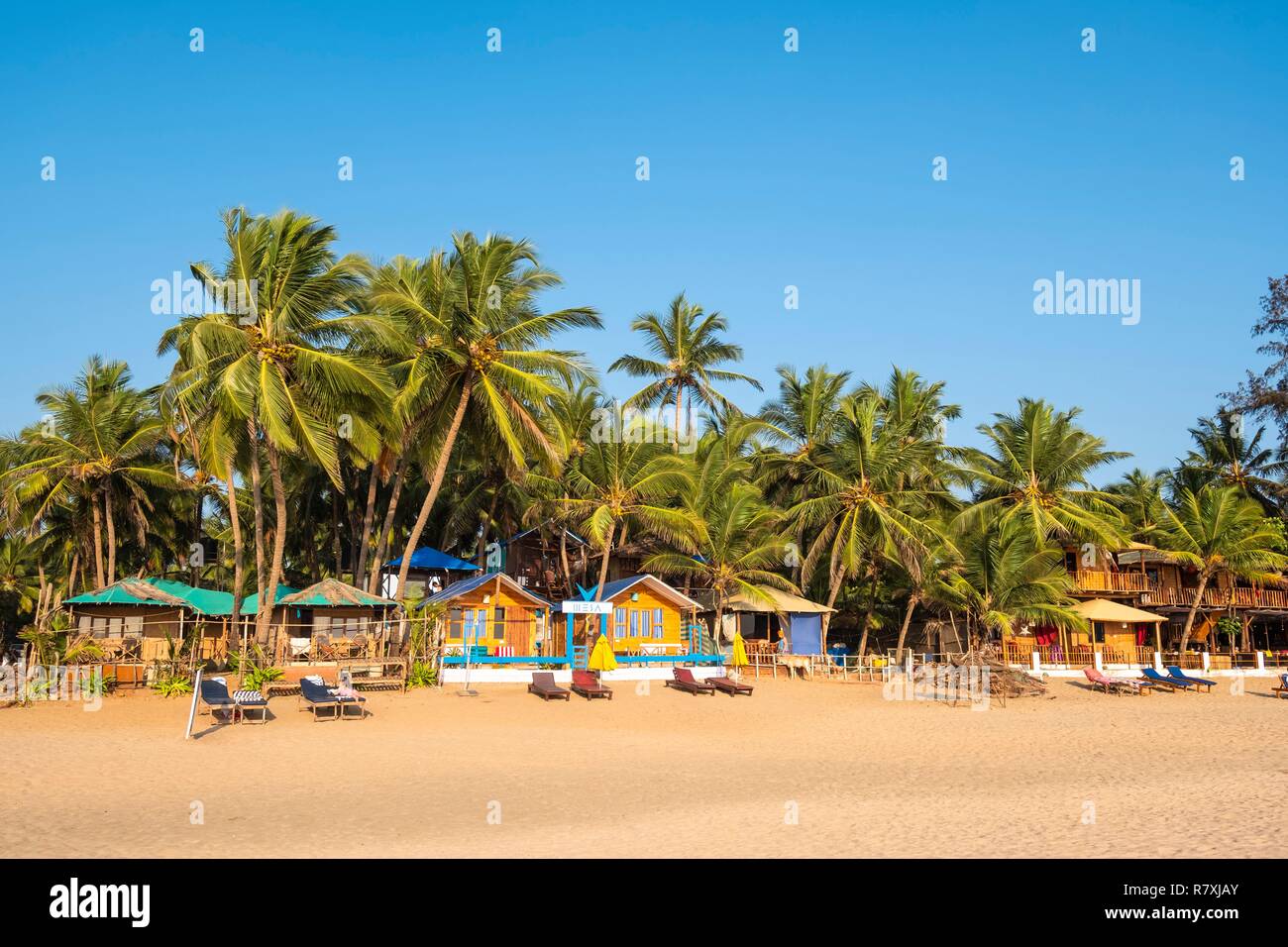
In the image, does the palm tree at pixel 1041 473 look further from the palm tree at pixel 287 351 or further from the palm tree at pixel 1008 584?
the palm tree at pixel 287 351

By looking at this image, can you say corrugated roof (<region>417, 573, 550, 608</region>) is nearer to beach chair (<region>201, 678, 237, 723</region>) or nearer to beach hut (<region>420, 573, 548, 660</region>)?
beach hut (<region>420, 573, 548, 660</region>)

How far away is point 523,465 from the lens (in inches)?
1070

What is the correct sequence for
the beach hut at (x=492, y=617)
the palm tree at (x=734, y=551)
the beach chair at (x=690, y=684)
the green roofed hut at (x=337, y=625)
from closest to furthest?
the green roofed hut at (x=337, y=625) < the beach chair at (x=690, y=684) < the beach hut at (x=492, y=617) < the palm tree at (x=734, y=551)

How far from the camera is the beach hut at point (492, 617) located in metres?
29.2

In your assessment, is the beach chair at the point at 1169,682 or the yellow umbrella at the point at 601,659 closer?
the yellow umbrella at the point at 601,659

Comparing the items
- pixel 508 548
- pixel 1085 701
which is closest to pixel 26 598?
pixel 508 548

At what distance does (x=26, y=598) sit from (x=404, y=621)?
36.6 m

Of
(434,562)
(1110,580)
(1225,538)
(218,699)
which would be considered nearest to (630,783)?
(218,699)

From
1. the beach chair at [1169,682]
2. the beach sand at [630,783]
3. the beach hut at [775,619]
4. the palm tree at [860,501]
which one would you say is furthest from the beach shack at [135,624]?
the beach chair at [1169,682]

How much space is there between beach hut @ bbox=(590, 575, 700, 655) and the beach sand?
819cm

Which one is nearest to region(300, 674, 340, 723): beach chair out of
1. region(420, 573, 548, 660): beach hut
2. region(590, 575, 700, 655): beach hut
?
region(420, 573, 548, 660): beach hut

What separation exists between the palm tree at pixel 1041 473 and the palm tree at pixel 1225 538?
295 centimetres
